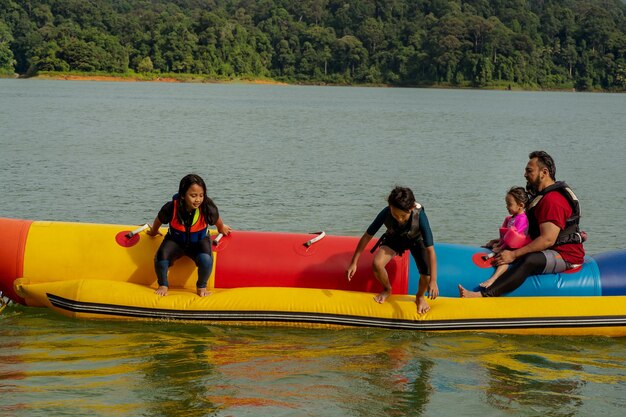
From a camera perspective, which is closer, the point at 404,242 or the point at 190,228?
the point at 404,242

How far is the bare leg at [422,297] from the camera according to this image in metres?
6.05

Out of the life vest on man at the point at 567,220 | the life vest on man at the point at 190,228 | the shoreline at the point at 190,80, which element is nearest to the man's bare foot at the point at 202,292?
the life vest on man at the point at 190,228

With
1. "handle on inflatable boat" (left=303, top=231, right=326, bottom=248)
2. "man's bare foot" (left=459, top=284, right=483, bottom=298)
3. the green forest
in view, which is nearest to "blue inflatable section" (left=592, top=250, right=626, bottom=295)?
"man's bare foot" (left=459, top=284, right=483, bottom=298)

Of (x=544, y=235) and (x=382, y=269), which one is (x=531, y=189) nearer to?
(x=544, y=235)

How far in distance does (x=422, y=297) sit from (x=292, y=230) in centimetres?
537

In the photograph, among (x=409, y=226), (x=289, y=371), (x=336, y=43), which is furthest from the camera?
(x=336, y=43)

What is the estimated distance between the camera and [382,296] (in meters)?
6.24

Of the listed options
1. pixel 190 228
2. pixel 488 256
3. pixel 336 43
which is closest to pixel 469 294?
pixel 488 256

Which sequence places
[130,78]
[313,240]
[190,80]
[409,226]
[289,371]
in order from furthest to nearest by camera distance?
1. [190,80]
2. [130,78]
3. [313,240]
4. [409,226]
5. [289,371]

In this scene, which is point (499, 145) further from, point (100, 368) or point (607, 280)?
point (100, 368)

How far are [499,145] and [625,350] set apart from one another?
19626 millimetres

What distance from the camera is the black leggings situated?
247 inches

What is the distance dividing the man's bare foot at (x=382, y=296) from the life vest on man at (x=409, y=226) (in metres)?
0.44

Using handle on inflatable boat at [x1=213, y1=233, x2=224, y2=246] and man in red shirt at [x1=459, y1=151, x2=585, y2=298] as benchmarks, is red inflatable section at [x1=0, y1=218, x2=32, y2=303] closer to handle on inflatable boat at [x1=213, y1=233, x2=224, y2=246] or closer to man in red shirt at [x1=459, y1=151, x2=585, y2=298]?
handle on inflatable boat at [x1=213, y1=233, x2=224, y2=246]
